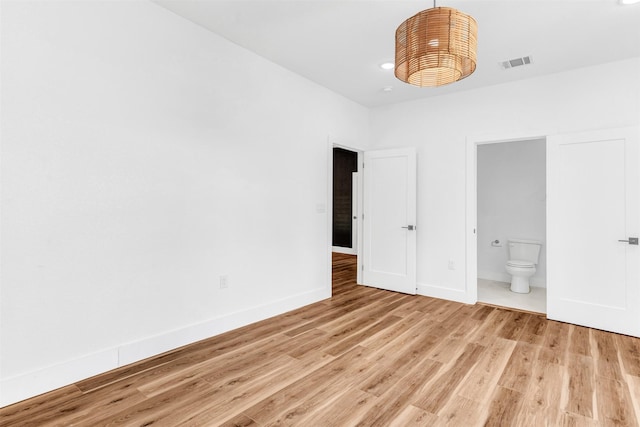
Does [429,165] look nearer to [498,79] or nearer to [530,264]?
[498,79]

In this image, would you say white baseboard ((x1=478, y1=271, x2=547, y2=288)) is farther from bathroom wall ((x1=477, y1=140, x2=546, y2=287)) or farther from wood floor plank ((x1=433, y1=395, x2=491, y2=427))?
wood floor plank ((x1=433, y1=395, x2=491, y2=427))

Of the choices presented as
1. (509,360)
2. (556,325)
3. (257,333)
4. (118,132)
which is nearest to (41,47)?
(118,132)

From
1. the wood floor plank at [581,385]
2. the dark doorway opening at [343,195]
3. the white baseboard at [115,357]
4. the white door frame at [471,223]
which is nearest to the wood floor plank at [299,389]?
the white baseboard at [115,357]

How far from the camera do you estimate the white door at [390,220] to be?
15.4 feet

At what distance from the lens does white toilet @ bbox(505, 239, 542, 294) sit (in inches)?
186

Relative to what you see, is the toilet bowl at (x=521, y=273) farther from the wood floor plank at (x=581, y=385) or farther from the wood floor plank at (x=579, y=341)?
the wood floor plank at (x=581, y=385)

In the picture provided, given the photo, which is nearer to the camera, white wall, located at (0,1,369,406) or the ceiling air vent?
white wall, located at (0,1,369,406)

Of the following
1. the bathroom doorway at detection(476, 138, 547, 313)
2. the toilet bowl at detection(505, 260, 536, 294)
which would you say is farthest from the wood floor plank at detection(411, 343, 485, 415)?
the toilet bowl at detection(505, 260, 536, 294)

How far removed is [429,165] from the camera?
468 centimetres

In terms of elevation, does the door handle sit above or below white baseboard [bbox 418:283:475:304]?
above

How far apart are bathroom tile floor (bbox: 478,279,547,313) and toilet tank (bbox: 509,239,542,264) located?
456mm

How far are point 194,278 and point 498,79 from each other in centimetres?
400

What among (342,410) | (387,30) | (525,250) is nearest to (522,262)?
(525,250)

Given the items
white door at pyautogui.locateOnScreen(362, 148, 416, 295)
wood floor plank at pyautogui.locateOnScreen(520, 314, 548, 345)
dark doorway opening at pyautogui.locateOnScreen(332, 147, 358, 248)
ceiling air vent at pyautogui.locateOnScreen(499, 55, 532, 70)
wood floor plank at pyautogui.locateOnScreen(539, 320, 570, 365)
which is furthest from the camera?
dark doorway opening at pyautogui.locateOnScreen(332, 147, 358, 248)
